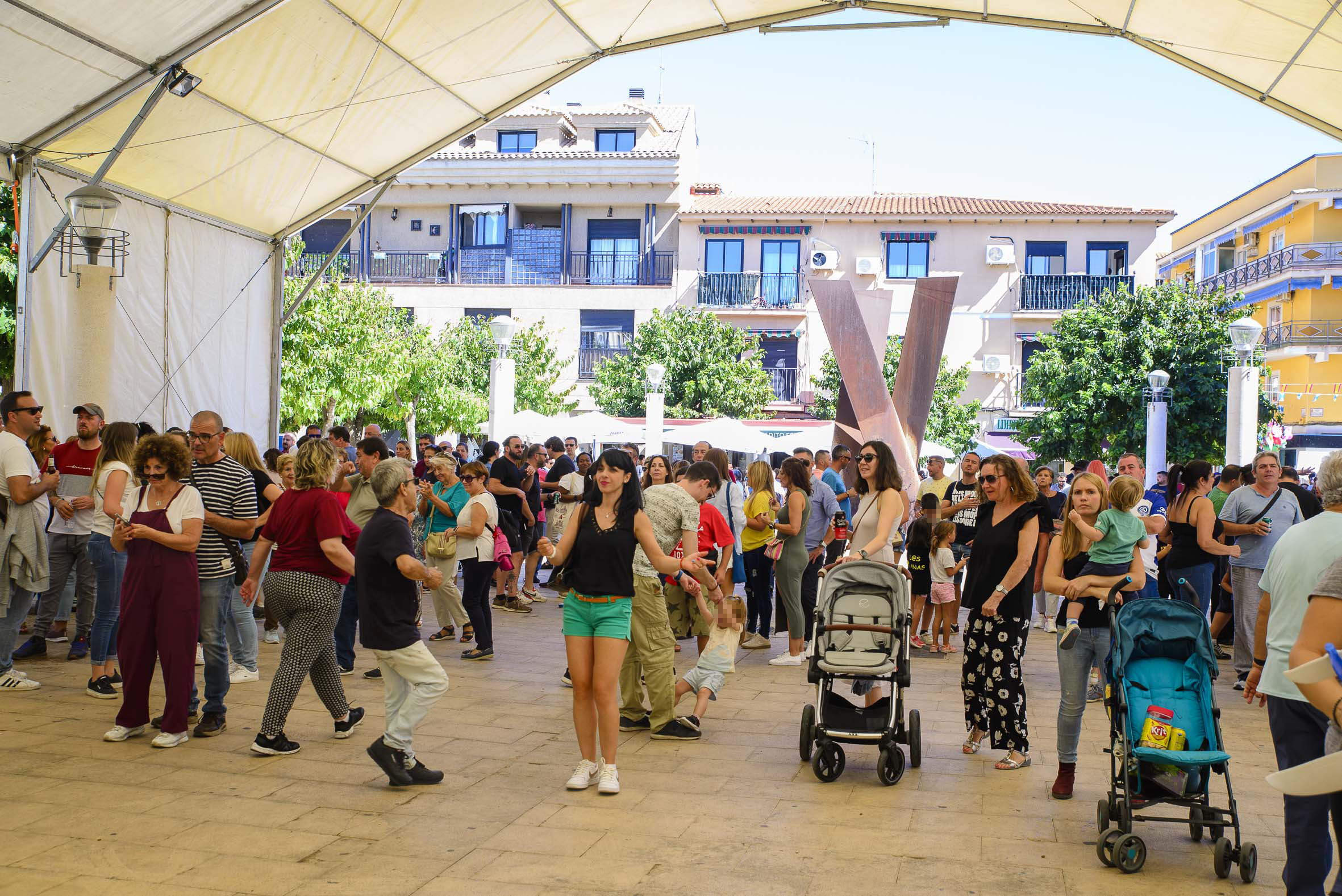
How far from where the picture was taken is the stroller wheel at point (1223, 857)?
4.69 meters

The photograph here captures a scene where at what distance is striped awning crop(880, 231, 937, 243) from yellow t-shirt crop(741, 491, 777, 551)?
28201mm

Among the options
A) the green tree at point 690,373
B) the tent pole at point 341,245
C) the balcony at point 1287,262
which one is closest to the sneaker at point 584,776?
the tent pole at point 341,245

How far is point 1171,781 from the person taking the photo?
496 centimetres

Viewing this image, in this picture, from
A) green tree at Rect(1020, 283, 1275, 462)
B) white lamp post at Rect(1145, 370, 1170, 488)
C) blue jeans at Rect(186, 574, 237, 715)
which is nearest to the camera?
blue jeans at Rect(186, 574, 237, 715)

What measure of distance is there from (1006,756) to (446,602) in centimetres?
540

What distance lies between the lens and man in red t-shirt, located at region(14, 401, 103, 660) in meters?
8.50

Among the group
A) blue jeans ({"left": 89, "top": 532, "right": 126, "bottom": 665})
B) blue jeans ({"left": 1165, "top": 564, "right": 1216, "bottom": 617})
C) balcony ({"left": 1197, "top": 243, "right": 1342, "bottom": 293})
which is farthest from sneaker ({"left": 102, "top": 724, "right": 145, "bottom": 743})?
balcony ({"left": 1197, "top": 243, "right": 1342, "bottom": 293})

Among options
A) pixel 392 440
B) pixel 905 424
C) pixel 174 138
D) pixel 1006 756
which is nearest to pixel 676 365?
pixel 392 440

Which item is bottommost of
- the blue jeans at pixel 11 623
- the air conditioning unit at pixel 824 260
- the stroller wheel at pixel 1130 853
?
the stroller wheel at pixel 1130 853

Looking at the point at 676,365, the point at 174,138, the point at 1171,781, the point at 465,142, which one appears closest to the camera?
the point at 1171,781

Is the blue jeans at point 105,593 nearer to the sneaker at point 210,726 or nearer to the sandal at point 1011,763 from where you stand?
the sneaker at point 210,726

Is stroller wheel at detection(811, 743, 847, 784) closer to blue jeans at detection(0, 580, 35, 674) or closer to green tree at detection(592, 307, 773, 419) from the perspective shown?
blue jeans at detection(0, 580, 35, 674)

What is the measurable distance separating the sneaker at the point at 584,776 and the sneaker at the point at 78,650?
→ 4.90 meters

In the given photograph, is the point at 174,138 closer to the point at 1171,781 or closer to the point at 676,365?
the point at 1171,781
